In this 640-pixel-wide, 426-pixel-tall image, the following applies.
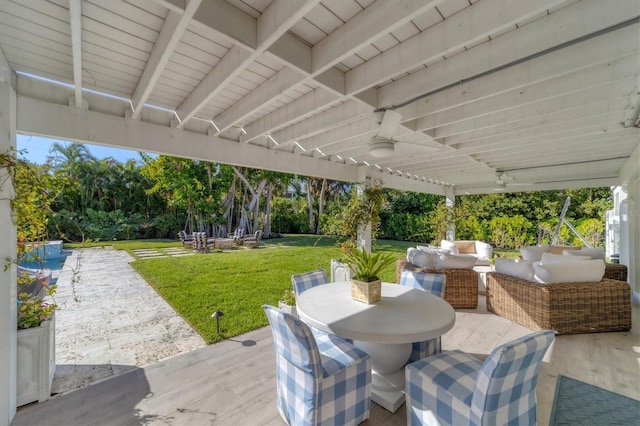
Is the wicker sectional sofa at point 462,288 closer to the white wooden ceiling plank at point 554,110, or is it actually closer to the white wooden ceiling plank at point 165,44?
the white wooden ceiling plank at point 554,110

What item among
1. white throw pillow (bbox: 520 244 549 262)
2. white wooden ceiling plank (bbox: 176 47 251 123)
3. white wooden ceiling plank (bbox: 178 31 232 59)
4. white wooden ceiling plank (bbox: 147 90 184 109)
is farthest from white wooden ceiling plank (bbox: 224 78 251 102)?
white throw pillow (bbox: 520 244 549 262)

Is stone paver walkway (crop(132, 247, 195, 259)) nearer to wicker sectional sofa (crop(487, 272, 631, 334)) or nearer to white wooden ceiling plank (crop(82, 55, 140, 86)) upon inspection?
white wooden ceiling plank (crop(82, 55, 140, 86))

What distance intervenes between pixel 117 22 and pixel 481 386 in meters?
3.21

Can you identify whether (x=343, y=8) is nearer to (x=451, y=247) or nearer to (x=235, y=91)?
(x=235, y=91)

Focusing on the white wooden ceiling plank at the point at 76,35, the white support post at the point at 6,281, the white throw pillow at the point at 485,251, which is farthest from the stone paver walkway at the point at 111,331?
the white throw pillow at the point at 485,251

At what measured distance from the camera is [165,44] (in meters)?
1.83

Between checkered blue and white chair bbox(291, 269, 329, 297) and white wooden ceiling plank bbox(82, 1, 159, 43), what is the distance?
2433 millimetres

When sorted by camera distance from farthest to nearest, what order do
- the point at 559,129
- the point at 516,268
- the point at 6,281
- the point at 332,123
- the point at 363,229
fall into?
the point at 363,229, the point at 516,268, the point at 559,129, the point at 332,123, the point at 6,281

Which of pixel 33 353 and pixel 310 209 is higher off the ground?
pixel 310 209

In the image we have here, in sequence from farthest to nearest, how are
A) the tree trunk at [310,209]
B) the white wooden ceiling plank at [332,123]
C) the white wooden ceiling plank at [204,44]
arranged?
1. the tree trunk at [310,209]
2. the white wooden ceiling plank at [332,123]
3. the white wooden ceiling plank at [204,44]

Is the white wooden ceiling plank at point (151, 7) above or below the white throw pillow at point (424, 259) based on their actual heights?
above

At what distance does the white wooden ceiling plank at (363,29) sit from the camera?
1.55m

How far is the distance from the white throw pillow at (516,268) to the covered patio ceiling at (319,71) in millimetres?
1891

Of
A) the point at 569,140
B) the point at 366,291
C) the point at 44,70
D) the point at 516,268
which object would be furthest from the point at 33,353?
the point at 569,140
